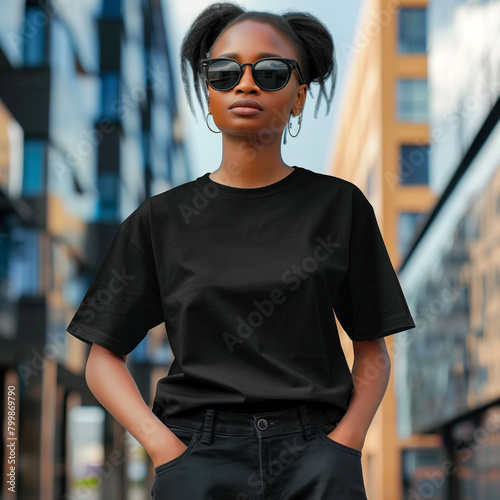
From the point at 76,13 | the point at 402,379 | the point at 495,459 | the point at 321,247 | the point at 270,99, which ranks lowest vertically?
the point at 402,379

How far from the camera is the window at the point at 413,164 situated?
1513 inches

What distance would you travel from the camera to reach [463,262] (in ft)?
49.1

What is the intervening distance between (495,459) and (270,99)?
13315mm

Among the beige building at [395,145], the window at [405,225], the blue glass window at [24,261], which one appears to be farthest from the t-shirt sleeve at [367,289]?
the window at [405,225]

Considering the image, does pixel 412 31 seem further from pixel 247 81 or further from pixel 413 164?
pixel 247 81

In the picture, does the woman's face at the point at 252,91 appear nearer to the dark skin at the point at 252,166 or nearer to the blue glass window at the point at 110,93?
the dark skin at the point at 252,166

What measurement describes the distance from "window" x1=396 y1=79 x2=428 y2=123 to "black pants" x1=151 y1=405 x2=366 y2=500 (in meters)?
38.2

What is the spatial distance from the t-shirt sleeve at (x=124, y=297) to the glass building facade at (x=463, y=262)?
33.1 ft

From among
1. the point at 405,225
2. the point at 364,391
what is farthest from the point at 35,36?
the point at 405,225

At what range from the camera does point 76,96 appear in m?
16.0

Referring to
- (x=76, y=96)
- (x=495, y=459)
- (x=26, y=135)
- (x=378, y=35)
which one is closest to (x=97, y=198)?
(x=76, y=96)

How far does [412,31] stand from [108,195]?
24.2m

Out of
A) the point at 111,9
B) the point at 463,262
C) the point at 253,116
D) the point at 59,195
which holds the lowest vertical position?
the point at 463,262

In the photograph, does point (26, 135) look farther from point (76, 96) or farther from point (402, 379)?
point (402, 379)
